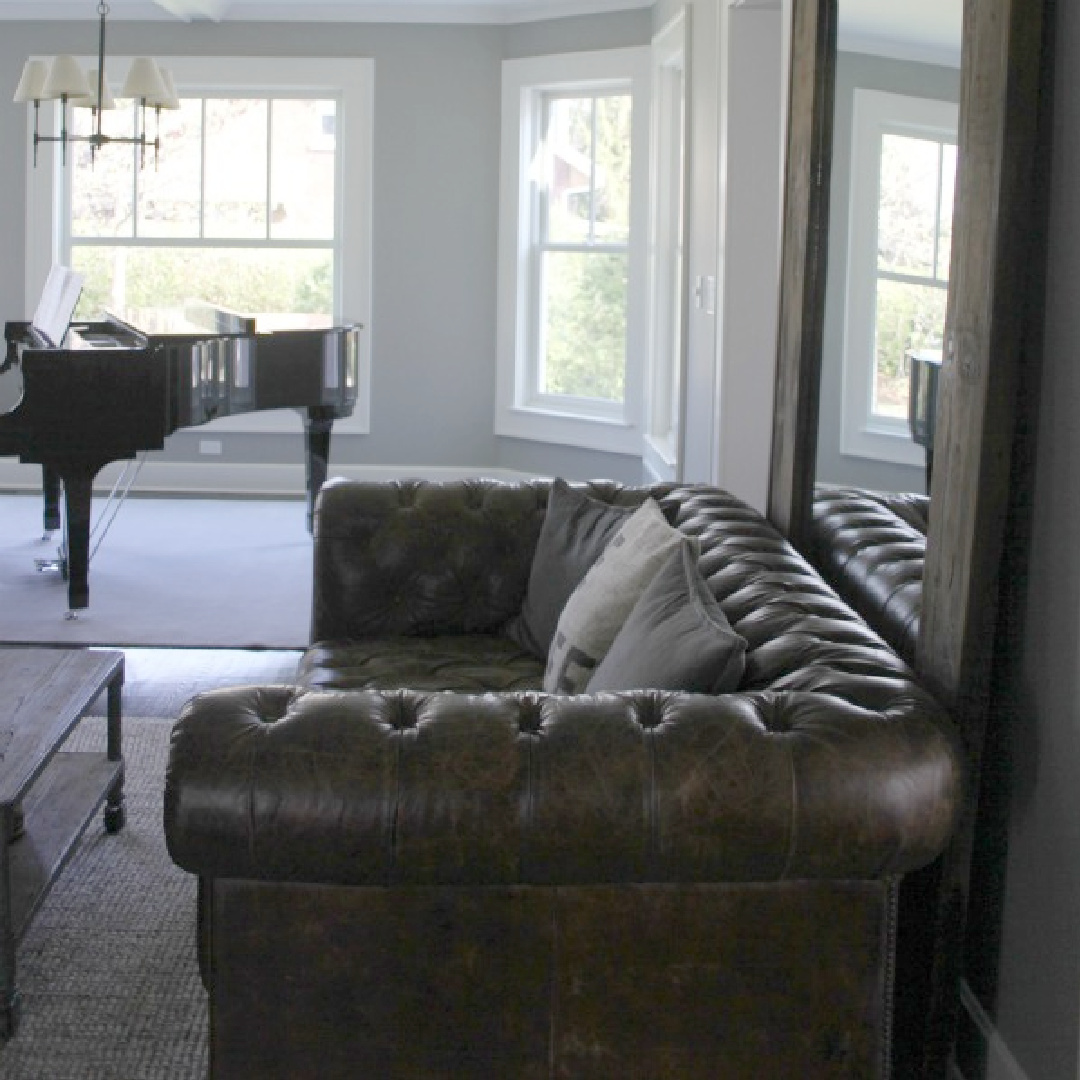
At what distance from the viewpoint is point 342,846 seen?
188 cm

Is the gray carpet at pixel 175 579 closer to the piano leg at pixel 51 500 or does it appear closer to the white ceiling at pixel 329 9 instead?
the piano leg at pixel 51 500

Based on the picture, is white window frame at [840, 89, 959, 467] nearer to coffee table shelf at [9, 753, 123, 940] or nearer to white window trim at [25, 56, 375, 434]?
coffee table shelf at [9, 753, 123, 940]

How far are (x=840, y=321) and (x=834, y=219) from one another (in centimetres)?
21

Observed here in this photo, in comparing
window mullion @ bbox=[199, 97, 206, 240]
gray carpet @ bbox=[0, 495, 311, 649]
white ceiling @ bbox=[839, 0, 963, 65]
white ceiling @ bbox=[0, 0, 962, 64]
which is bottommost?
gray carpet @ bbox=[0, 495, 311, 649]

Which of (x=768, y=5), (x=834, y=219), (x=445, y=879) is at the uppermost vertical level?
(x=768, y=5)

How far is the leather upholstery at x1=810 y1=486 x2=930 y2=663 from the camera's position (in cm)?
254

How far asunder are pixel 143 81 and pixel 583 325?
2.57 m

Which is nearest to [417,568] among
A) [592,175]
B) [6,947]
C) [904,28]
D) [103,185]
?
[6,947]

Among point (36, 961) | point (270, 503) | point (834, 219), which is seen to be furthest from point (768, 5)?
point (270, 503)

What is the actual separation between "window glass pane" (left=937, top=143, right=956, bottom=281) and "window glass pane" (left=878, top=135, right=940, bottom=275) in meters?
0.04

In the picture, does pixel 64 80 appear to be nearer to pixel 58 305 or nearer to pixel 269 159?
pixel 58 305

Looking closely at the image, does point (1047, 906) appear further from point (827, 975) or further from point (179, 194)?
point (179, 194)

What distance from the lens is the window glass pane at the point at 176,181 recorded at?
819cm

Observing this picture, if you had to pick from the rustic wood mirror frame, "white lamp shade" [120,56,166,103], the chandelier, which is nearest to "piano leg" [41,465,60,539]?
the chandelier
